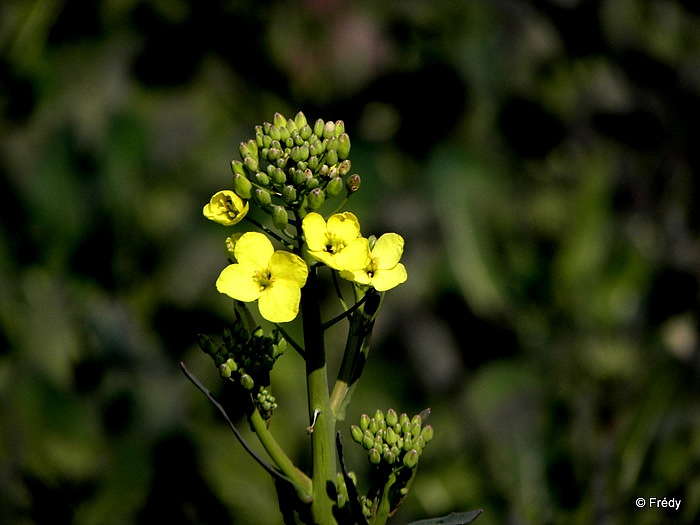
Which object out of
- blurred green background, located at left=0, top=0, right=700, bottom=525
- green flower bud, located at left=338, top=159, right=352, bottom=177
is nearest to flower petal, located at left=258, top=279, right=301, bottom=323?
green flower bud, located at left=338, top=159, right=352, bottom=177

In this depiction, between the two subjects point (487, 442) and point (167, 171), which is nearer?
point (487, 442)

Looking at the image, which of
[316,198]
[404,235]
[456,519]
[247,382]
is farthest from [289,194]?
[404,235]

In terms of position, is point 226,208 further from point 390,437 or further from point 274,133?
point 390,437

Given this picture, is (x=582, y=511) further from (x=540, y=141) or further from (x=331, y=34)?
(x=331, y=34)

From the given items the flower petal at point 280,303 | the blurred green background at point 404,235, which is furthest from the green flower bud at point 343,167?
the blurred green background at point 404,235

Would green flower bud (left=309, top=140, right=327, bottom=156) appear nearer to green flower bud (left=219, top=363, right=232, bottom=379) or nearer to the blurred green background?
green flower bud (left=219, top=363, right=232, bottom=379)

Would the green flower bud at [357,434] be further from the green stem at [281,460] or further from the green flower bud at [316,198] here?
the green flower bud at [316,198]

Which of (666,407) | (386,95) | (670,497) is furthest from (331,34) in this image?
(670,497)
